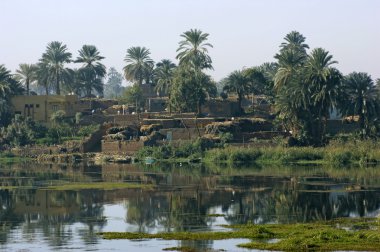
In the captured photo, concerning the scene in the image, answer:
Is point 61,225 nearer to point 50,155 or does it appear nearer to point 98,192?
point 98,192

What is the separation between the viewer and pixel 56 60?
136250mm

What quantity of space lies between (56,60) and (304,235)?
315 feet

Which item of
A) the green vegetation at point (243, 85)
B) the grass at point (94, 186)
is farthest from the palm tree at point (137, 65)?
the grass at point (94, 186)

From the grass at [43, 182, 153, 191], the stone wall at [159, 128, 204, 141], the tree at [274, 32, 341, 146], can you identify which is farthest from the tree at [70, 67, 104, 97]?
the grass at [43, 182, 153, 191]

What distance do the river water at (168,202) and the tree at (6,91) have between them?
32164 millimetres

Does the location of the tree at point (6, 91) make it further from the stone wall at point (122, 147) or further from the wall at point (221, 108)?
the wall at point (221, 108)

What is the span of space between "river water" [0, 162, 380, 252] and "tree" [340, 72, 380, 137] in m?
15.6

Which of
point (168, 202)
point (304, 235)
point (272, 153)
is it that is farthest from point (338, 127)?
point (304, 235)

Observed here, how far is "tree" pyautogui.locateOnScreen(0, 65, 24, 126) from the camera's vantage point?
127250 millimetres

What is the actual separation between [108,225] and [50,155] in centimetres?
6816

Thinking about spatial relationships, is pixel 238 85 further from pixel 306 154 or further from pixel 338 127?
pixel 306 154

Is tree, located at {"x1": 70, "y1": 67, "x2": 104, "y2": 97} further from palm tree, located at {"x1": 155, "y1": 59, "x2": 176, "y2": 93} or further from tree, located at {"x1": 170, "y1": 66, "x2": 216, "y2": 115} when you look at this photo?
tree, located at {"x1": 170, "y1": 66, "x2": 216, "y2": 115}

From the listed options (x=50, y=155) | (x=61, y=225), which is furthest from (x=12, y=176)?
(x=61, y=225)

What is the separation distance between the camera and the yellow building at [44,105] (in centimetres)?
13162
